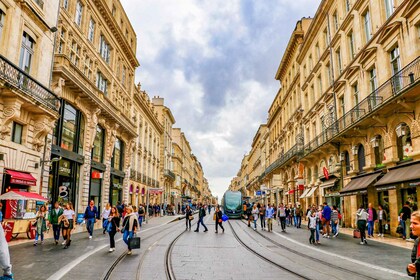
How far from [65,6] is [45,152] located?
10.6 m

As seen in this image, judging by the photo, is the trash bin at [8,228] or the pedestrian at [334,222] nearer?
the trash bin at [8,228]

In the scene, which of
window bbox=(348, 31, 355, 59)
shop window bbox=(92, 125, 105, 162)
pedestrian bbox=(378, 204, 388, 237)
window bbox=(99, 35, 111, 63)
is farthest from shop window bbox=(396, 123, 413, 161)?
window bbox=(99, 35, 111, 63)

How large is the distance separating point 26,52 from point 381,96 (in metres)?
19.1

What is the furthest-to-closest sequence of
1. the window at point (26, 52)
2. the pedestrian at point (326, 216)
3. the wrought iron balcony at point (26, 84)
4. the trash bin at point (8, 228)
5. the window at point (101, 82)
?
the window at point (101, 82), the window at point (26, 52), the pedestrian at point (326, 216), the wrought iron balcony at point (26, 84), the trash bin at point (8, 228)

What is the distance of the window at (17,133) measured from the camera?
16656 mm

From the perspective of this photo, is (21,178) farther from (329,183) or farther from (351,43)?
(351,43)

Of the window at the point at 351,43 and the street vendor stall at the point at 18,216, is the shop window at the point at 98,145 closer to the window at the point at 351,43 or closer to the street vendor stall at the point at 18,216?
the street vendor stall at the point at 18,216

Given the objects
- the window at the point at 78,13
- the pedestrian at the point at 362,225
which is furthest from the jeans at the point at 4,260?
the window at the point at 78,13

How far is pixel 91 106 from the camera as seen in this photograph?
26125 millimetres

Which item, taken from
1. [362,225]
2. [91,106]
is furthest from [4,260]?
[91,106]

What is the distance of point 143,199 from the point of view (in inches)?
1774

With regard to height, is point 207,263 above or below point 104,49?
below

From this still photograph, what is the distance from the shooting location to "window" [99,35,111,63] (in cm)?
2991

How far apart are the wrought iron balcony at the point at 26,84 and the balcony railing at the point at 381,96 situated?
16999 mm
